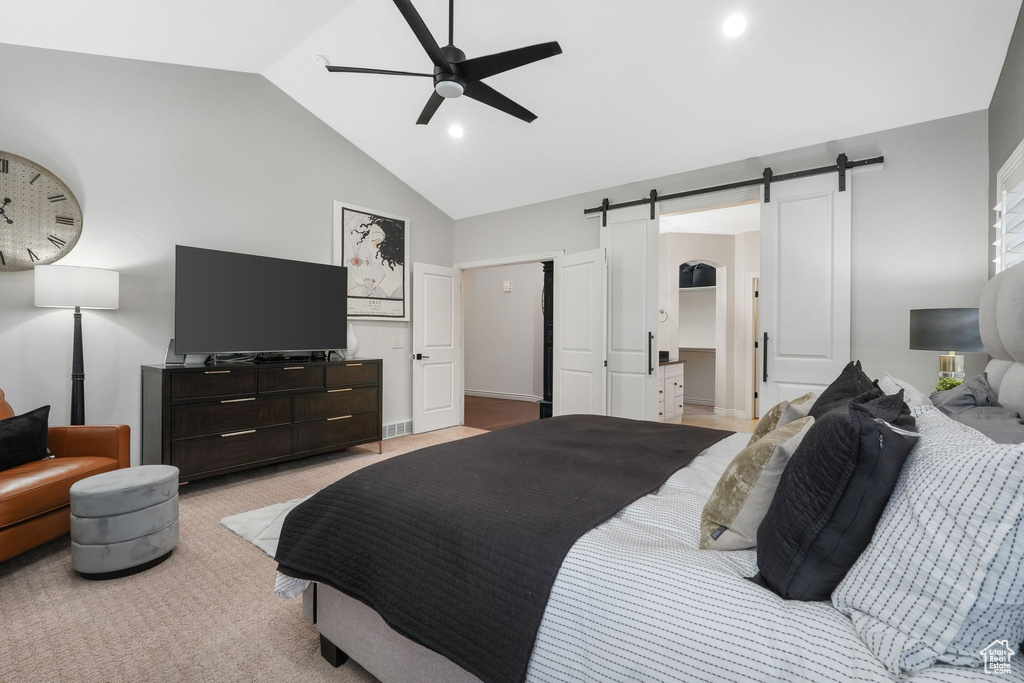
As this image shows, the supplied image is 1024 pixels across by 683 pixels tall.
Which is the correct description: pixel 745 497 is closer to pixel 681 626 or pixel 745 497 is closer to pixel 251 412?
pixel 681 626

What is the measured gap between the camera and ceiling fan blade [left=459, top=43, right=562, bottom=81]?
238 centimetres

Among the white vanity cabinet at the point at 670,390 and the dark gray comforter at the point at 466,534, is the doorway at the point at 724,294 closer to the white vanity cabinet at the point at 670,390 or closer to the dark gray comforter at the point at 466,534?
the white vanity cabinet at the point at 670,390

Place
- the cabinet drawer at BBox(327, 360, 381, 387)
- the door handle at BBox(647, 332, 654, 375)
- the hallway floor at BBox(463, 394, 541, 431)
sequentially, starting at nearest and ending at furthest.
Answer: the cabinet drawer at BBox(327, 360, 381, 387)
the door handle at BBox(647, 332, 654, 375)
the hallway floor at BBox(463, 394, 541, 431)

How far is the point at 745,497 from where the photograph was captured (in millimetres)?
1094

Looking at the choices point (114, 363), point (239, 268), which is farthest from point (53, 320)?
point (239, 268)

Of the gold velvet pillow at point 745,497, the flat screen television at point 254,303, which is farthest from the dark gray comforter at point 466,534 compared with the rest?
the flat screen television at point 254,303

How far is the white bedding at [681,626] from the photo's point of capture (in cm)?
79

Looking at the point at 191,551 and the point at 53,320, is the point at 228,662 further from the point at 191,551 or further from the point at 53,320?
the point at 53,320

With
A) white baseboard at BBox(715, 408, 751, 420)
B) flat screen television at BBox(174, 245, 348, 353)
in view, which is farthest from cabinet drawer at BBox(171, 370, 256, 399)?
white baseboard at BBox(715, 408, 751, 420)

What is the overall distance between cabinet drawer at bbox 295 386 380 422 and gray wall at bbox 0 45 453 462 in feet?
3.60

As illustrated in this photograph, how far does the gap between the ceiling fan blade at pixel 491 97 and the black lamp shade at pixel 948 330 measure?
8.12 ft

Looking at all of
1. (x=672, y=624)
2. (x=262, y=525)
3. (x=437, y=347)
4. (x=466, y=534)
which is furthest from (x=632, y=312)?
(x=672, y=624)

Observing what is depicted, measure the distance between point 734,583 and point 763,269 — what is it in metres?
3.33

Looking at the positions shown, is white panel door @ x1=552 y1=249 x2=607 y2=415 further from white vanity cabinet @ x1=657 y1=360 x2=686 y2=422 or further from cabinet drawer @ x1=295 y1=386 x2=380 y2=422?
cabinet drawer @ x1=295 y1=386 x2=380 y2=422
